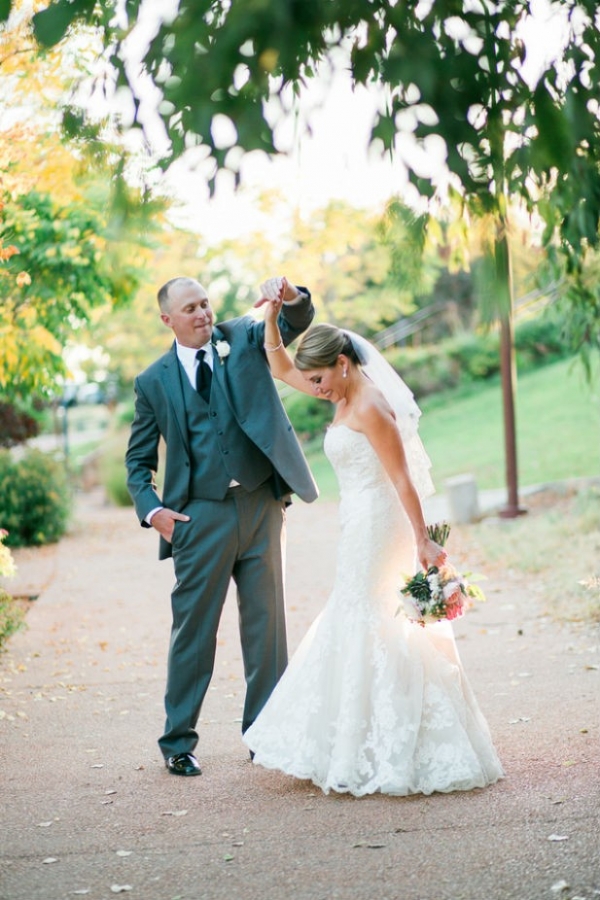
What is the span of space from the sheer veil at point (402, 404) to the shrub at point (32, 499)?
10323 millimetres

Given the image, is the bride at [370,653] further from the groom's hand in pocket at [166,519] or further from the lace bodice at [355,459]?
the groom's hand in pocket at [166,519]

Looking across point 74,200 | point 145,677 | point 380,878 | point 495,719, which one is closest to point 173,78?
point 380,878

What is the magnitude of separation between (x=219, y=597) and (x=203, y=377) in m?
0.98

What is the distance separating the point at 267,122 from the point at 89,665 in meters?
5.87

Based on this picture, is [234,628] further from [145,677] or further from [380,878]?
[380,878]

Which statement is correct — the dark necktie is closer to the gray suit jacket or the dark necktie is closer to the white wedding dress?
the gray suit jacket

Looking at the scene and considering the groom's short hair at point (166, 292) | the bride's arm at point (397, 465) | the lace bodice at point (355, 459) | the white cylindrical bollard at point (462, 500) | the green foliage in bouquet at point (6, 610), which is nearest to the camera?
the bride's arm at point (397, 465)

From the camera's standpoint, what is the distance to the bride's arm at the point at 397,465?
4730mm

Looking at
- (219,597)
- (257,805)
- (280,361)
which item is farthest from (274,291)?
(257,805)

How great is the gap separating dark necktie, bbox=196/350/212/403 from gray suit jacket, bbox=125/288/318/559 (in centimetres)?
4

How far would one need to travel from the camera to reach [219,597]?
514 centimetres

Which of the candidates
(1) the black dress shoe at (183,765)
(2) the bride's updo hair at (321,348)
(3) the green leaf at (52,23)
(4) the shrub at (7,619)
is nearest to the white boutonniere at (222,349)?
(2) the bride's updo hair at (321,348)

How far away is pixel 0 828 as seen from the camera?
4.50 meters

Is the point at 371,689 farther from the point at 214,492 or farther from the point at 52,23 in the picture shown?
the point at 52,23
